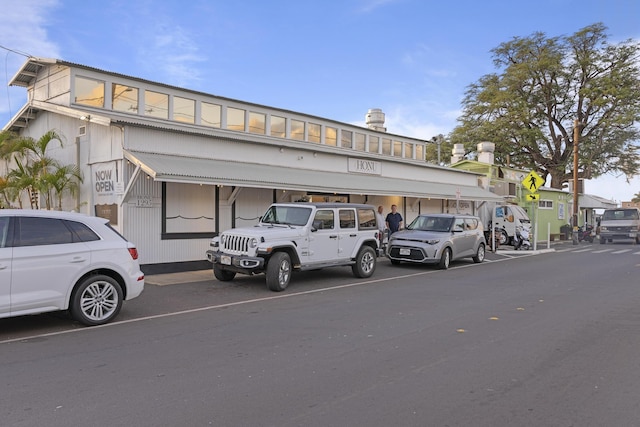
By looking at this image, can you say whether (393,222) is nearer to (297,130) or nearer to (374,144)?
(297,130)

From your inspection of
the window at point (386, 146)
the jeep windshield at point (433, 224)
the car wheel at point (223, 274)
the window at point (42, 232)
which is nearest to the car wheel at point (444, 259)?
the jeep windshield at point (433, 224)

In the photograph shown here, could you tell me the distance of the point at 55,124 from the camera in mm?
15430

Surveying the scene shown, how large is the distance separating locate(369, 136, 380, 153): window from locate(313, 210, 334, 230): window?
14.2 m

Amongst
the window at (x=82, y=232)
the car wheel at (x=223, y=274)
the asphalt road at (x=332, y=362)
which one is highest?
the window at (x=82, y=232)

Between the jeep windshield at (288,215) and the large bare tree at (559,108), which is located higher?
the large bare tree at (559,108)

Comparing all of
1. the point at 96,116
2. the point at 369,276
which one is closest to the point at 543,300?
the point at 369,276

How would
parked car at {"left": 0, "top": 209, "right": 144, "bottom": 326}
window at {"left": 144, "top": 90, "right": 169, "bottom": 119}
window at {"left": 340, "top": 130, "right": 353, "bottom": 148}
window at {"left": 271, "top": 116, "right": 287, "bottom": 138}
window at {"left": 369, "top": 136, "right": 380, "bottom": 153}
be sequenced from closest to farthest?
parked car at {"left": 0, "top": 209, "right": 144, "bottom": 326}, window at {"left": 144, "top": 90, "right": 169, "bottom": 119}, window at {"left": 271, "top": 116, "right": 287, "bottom": 138}, window at {"left": 340, "top": 130, "right": 353, "bottom": 148}, window at {"left": 369, "top": 136, "right": 380, "bottom": 153}

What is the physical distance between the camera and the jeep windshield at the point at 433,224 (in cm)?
1529

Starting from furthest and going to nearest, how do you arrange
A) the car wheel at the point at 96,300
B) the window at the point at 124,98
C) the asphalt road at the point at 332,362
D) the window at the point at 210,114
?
the window at the point at 210,114, the window at the point at 124,98, the car wheel at the point at 96,300, the asphalt road at the point at 332,362

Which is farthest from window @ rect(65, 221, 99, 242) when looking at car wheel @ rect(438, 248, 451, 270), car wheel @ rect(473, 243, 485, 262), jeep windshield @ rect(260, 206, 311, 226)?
car wheel @ rect(473, 243, 485, 262)

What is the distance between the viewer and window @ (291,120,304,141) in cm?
2167

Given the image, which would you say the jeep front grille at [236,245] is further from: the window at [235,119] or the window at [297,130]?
the window at [297,130]

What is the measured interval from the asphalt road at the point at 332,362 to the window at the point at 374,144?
53.2 ft

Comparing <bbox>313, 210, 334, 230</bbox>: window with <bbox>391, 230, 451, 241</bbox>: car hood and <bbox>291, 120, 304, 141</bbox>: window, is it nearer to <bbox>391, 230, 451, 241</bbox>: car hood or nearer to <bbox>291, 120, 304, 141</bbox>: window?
<bbox>391, 230, 451, 241</bbox>: car hood
